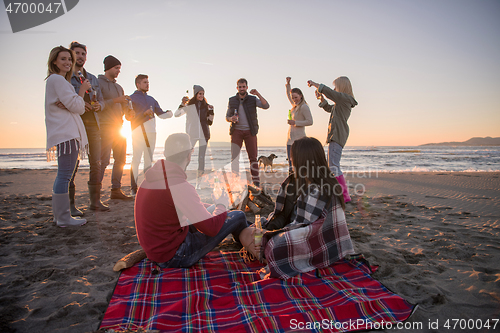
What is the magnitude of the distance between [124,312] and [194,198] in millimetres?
923

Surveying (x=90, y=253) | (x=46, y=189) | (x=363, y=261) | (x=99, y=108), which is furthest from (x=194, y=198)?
(x=46, y=189)

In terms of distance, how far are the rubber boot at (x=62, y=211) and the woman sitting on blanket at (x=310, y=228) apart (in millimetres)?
2733

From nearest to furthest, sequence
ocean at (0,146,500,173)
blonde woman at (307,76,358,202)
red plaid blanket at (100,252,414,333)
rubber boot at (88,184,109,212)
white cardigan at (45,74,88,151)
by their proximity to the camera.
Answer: red plaid blanket at (100,252,414,333)
white cardigan at (45,74,88,151)
rubber boot at (88,184,109,212)
blonde woman at (307,76,358,202)
ocean at (0,146,500,173)

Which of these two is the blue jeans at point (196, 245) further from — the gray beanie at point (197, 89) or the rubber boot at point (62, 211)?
the gray beanie at point (197, 89)

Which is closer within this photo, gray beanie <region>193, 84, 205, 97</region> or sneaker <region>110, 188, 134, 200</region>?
sneaker <region>110, 188, 134, 200</region>

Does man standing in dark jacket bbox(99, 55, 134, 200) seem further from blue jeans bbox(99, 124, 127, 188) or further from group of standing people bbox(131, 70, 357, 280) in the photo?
group of standing people bbox(131, 70, 357, 280)

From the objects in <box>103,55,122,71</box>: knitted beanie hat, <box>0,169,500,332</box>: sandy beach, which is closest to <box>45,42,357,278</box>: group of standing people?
<box>103,55,122,71</box>: knitted beanie hat

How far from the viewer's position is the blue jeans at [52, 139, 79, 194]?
3.23 meters

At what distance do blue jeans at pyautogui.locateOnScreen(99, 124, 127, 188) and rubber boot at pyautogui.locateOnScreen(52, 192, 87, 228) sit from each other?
2.96ft

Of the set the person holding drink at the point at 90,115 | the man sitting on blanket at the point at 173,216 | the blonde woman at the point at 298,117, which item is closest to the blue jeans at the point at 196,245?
the man sitting on blanket at the point at 173,216

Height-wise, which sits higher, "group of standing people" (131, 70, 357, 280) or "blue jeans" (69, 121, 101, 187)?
"blue jeans" (69, 121, 101, 187)

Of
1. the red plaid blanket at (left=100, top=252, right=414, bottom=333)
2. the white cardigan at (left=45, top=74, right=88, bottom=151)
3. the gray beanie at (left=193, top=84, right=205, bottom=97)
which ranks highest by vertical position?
the gray beanie at (left=193, top=84, right=205, bottom=97)

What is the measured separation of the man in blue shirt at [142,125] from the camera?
17.3 feet

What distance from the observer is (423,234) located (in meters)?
3.28
